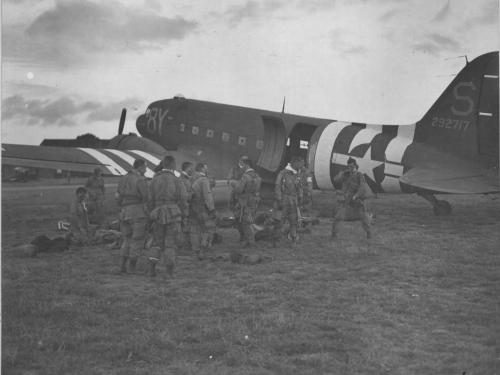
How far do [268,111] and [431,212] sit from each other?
7.55 meters

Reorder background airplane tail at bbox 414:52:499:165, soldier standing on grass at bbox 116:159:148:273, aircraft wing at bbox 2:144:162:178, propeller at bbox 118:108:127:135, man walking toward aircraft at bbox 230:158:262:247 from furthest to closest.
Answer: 1. propeller at bbox 118:108:127:135
2. aircraft wing at bbox 2:144:162:178
3. background airplane tail at bbox 414:52:499:165
4. man walking toward aircraft at bbox 230:158:262:247
5. soldier standing on grass at bbox 116:159:148:273

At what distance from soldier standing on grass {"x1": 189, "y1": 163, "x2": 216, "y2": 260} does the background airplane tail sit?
8969 millimetres

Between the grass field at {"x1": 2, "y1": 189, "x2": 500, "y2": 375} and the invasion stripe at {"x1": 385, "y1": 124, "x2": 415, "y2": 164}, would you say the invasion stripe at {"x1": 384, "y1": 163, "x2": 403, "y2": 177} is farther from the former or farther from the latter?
the grass field at {"x1": 2, "y1": 189, "x2": 500, "y2": 375}

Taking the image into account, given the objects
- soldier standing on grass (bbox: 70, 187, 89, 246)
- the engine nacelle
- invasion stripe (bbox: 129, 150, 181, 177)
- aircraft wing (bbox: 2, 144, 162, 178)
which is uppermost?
the engine nacelle

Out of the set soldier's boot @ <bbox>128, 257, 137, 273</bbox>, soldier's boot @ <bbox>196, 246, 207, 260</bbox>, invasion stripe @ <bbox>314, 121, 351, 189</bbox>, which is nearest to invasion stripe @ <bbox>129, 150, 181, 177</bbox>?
invasion stripe @ <bbox>314, 121, 351, 189</bbox>

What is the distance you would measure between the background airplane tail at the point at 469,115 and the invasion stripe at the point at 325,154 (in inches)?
125

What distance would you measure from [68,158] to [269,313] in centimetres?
1258

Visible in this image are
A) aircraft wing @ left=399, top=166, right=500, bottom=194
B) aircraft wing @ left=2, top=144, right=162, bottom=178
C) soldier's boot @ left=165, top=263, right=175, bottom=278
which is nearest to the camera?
soldier's boot @ left=165, top=263, right=175, bottom=278

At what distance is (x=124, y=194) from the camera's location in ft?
31.4

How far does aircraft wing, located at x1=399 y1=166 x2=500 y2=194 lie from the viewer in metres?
14.5

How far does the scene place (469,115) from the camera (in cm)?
1573

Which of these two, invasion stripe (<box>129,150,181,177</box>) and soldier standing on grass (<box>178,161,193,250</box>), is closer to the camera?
soldier standing on grass (<box>178,161,193,250</box>)

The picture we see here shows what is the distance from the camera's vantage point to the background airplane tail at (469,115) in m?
15.3

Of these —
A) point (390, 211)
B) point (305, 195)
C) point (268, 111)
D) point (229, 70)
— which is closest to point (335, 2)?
point (229, 70)
